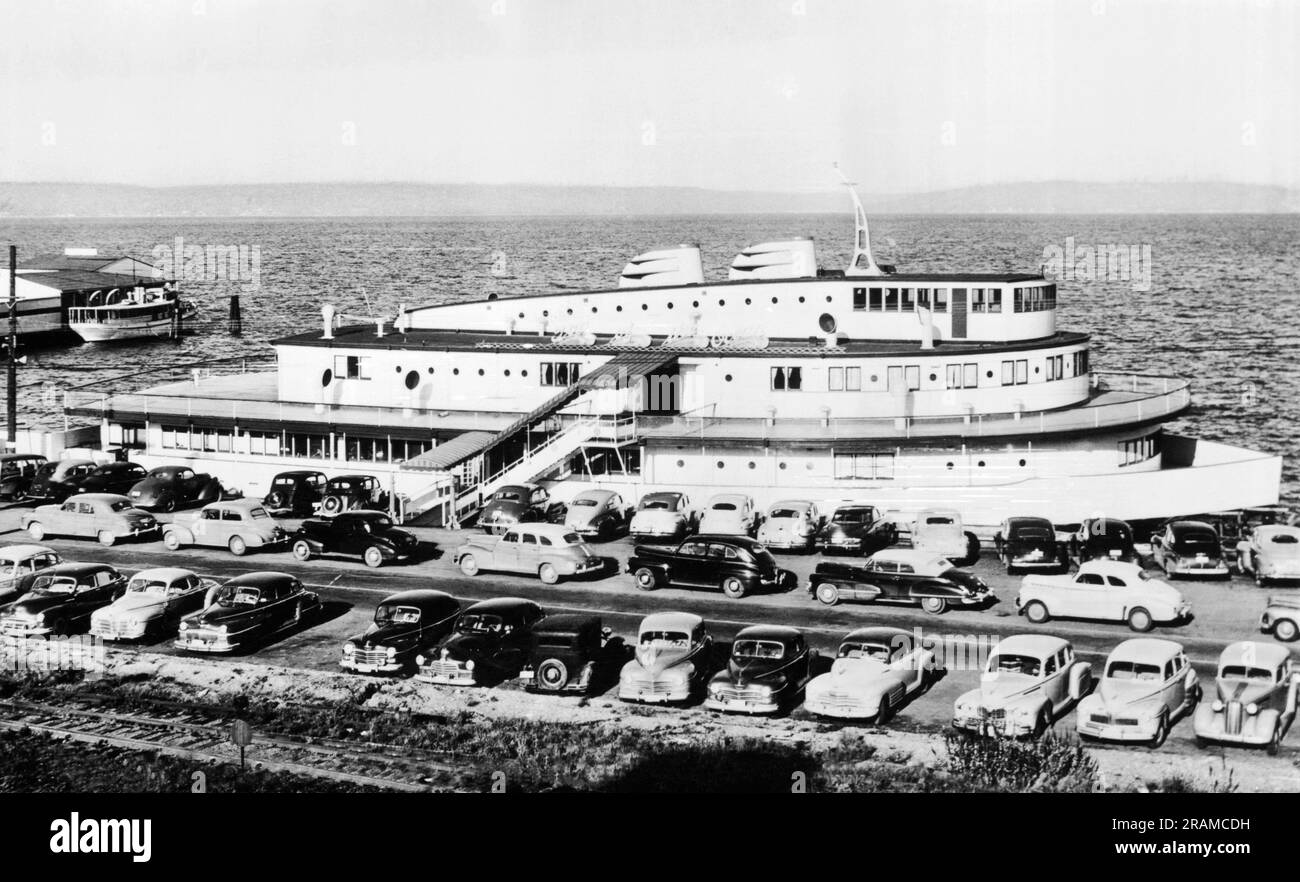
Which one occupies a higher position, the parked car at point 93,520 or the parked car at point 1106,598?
the parked car at point 93,520

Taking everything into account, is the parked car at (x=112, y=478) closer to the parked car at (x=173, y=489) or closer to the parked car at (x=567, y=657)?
the parked car at (x=173, y=489)

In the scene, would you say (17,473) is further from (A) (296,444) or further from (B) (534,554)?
(B) (534,554)

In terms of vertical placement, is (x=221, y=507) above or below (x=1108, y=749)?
above

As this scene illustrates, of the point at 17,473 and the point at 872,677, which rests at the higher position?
the point at 17,473

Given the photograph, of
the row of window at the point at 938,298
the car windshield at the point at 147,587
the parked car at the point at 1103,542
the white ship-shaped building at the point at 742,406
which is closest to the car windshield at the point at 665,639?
the car windshield at the point at 147,587

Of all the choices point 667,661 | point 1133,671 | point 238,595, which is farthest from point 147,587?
point 1133,671

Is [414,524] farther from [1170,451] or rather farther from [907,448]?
[1170,451]
